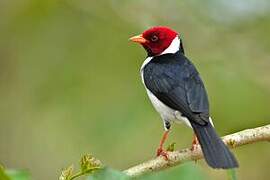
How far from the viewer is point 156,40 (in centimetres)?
475

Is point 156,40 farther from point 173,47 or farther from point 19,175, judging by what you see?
point 19,175

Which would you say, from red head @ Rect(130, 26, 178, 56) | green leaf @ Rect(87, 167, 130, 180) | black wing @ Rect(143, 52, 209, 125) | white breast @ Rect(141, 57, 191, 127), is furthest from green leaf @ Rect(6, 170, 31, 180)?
red head @ Rect(130, 26, 178, 56)

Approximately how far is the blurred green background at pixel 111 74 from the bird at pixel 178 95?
1.54 metres

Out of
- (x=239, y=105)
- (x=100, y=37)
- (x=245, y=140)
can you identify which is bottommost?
(x=245, y=140)

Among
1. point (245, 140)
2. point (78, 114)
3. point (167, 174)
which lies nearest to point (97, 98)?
point (78, 114)

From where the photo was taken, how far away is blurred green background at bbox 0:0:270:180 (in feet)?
21.0

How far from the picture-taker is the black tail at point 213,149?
3.09 m

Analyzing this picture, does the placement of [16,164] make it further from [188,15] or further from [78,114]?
[188,15]

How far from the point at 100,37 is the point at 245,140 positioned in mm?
4497

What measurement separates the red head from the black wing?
253mm

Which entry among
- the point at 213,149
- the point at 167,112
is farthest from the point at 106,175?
the point at 167,112

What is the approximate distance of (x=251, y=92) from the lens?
6.41 metres

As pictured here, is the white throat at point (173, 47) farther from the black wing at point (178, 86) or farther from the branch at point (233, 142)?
the branch at point (233, 142)

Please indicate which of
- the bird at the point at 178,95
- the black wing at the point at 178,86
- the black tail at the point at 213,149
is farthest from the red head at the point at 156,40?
the black tail at the point at 213,149
